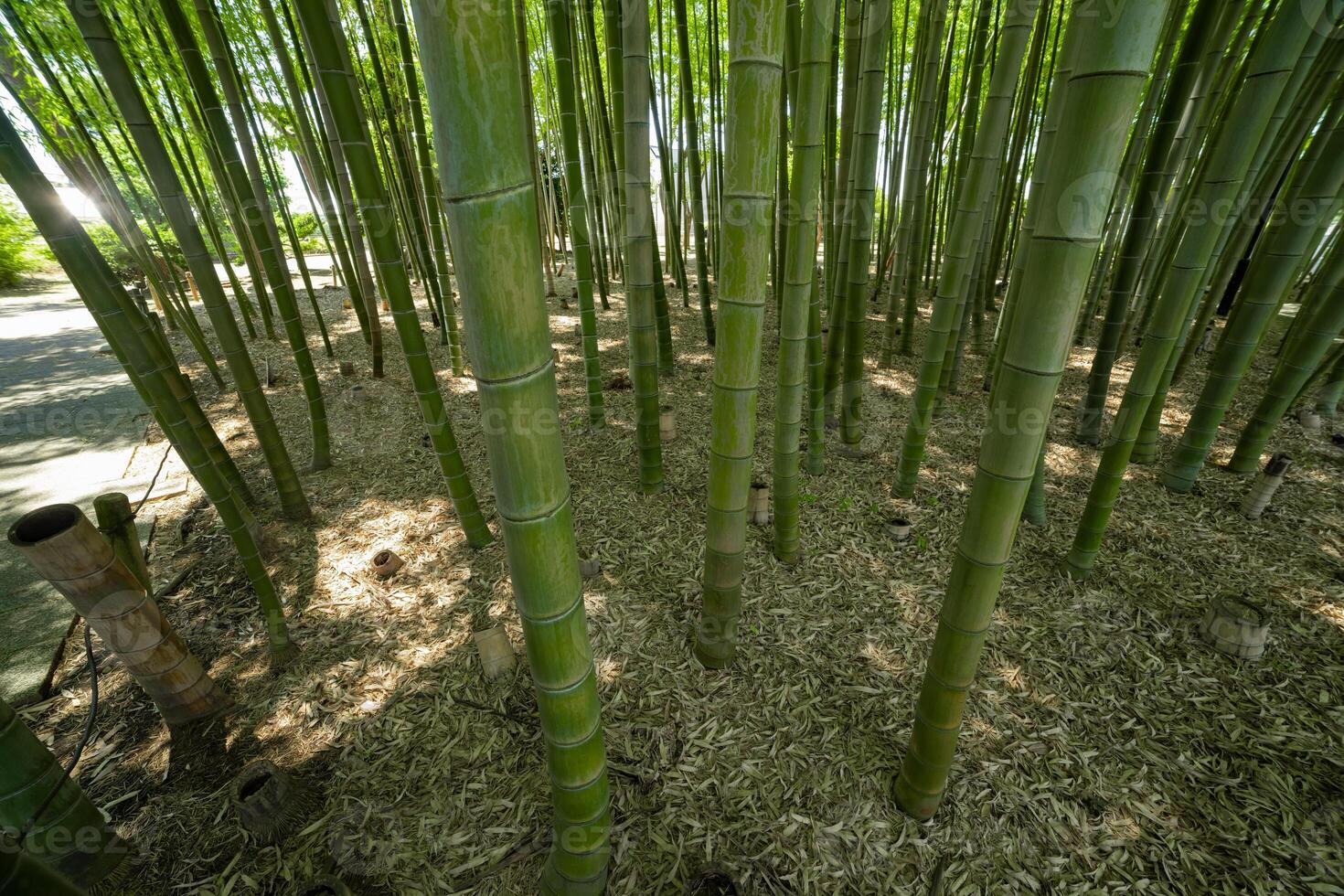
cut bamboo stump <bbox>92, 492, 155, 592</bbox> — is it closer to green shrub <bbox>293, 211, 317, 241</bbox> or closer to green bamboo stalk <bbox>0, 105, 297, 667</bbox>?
green bamboo stalk <bbox>0, 105, 297, 667</bbox>

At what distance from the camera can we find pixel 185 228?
2.45 meters

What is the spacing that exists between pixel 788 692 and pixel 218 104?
12.9 feet

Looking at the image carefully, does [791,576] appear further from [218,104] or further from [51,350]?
[51,350]

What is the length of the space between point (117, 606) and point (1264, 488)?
563 cm

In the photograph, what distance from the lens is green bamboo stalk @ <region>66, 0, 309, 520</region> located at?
76.1 inches

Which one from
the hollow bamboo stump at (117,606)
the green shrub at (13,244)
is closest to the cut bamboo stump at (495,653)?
the hollow bamboo stump at (117,606)

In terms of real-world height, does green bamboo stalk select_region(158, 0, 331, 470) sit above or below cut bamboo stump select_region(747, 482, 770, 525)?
above

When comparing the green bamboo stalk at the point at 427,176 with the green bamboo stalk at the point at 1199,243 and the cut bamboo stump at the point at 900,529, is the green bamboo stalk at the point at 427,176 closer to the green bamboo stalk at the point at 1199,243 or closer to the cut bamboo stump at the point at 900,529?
the cut bamboo stump at the point at 900,529

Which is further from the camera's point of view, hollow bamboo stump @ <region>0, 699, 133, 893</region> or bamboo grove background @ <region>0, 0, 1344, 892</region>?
hollow bamboo stump @ <region>0, 699, 133, 893</region>

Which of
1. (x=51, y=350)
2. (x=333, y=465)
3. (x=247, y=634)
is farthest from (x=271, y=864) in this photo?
(x=51, y=350)

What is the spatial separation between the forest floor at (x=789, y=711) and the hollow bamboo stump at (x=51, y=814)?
11cm

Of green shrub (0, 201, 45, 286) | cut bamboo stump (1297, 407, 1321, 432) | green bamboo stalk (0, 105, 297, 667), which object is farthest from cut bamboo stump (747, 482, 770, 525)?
green shrub (0, 201, 45, 286)

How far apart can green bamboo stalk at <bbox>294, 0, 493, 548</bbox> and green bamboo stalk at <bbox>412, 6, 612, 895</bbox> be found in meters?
1.73

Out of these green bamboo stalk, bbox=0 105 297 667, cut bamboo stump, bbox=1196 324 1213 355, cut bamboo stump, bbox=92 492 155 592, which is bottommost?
cut bamboo stump, bbox=1196 324 1213 355
